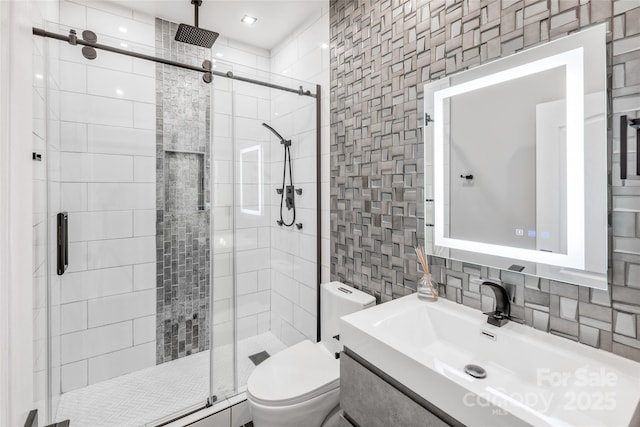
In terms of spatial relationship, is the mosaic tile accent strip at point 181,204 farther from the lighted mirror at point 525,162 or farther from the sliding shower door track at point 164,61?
the lighted mirror at point 525,162

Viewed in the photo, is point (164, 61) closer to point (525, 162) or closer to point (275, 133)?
point (275, 133)

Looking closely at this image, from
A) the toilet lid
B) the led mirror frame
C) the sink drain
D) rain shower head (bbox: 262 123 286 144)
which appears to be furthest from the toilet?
rain shower head (bbox: 262 123 286 144)

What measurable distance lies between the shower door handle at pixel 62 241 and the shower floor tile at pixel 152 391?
0.86 m

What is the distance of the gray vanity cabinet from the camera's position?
0.94m

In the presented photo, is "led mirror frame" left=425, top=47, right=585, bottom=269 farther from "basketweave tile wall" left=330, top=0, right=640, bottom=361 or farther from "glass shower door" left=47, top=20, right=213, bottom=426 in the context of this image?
"glass shower door" left=47, top=20, right=213, bottom=426

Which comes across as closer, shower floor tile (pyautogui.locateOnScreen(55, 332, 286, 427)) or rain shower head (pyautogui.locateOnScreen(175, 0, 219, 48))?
shower floor tile (pyautogui.locateOnScreen(55, 332, 286, 427))

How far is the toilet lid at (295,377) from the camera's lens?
1.43 meters

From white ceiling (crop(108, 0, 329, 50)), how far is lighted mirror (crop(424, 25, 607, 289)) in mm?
1374

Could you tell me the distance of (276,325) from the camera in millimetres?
2463

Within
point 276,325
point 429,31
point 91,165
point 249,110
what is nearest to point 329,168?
point 249,110

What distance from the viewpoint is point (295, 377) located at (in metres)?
1.56

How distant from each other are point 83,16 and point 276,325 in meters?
2.60

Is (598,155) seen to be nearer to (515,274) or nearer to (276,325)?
(515,274)

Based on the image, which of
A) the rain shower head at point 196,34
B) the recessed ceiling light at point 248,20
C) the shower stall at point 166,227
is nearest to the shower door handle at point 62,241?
the shower stall at point 166,227
